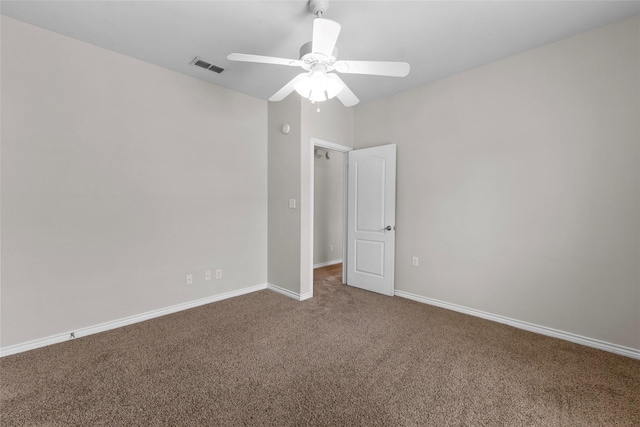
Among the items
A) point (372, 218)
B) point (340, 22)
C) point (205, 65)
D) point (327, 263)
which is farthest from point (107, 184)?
point (327, 263)

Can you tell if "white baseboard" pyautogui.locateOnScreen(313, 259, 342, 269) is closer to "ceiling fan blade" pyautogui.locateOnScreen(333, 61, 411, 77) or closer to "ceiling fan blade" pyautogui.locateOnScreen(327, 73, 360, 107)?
"ceiling fan blade" pyautogui.locateOnScreen(327, 73, 360, 107)

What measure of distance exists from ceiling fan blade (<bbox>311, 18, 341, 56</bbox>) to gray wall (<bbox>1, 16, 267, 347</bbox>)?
81.0 inches

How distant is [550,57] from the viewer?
2.48 metres

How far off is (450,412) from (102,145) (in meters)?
3.43

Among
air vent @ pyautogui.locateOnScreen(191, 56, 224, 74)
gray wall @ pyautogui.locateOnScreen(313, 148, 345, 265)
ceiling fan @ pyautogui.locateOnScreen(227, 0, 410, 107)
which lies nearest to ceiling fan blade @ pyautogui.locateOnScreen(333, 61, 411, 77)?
ceiling fan @ pyautogui.locateOnScreen(227, 0, 410, 107)

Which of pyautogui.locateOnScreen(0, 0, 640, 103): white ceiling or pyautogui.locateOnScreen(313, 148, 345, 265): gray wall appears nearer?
pyautogui.locateOnScreen(0, 0, 640, 103): white ceiling

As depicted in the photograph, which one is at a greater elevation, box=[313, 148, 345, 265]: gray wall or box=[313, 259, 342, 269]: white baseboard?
box=[313, 148, 345, 265]: gray wall

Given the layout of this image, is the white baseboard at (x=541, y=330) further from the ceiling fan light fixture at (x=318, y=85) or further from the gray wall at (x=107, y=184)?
the ceiling fan light fixture at (x=318, y=85)

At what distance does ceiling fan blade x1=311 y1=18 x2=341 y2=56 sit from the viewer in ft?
4.81

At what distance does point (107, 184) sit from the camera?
2.59 meters

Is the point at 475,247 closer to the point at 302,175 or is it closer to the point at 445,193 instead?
the point at 445,193

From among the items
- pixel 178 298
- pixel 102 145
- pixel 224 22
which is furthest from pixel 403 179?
pixel 102 145

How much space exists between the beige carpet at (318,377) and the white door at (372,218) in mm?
991

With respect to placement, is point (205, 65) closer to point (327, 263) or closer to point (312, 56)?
point (312, 56)
